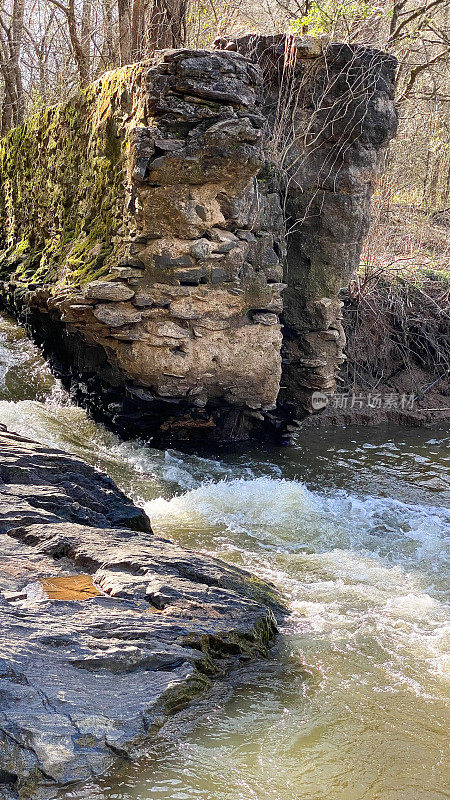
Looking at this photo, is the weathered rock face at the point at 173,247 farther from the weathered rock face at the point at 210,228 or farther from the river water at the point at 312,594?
the river water at the point at 312,594

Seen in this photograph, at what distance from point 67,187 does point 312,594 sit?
16.7ft

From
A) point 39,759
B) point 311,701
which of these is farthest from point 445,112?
point 39,759

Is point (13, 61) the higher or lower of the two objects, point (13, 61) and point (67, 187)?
the higher

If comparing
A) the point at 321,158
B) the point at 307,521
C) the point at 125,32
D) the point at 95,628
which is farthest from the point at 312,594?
the point at 125,32

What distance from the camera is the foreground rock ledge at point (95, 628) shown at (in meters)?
2.24

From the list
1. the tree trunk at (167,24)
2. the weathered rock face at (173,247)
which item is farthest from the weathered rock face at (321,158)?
the tree trunk at (167,24)

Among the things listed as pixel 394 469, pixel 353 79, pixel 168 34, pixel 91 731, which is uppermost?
pixel 168 34

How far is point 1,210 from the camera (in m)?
9.53

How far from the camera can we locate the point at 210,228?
575 centimetres

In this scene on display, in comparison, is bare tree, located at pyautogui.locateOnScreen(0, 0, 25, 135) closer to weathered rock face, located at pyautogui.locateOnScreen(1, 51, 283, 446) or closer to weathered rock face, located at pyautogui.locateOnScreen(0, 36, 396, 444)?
weathered rock face, located at pyautogui.locateOnScreen(0, 36, 396, 444)

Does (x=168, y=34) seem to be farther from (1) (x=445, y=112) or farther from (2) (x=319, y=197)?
(1) (x=445, y=112)

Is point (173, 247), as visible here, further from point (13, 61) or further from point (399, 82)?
point (13, 61)

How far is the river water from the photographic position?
2.39 meters

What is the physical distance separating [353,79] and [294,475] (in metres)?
3.55
